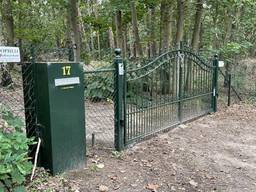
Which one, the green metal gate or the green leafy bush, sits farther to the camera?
the green metal gate

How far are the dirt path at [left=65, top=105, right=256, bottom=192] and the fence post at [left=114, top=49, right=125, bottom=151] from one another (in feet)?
0.86

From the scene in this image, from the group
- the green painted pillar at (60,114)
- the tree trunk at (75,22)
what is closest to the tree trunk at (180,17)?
the tree trunk at (75,22)

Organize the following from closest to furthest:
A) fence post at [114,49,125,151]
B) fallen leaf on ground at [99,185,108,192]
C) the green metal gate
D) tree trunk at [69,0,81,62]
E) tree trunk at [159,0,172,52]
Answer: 1. fallen leaf on ground at [99,185,108,192]
2. fence post at [114,49,125,151]
3. the green metal gate
4. tree trunk at [159,0,172,52]
5. tree trunk at [69,0,81,62]

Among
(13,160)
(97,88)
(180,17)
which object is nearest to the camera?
(13,160)

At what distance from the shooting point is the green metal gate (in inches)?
236

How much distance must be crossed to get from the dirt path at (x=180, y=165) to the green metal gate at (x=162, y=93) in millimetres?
322

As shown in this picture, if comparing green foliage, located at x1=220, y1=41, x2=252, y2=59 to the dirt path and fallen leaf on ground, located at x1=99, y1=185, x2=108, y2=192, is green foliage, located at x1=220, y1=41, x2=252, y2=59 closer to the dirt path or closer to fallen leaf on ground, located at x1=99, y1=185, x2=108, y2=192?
the dirt path

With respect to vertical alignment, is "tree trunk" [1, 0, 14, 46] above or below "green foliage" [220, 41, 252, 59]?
above

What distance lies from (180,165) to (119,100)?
138cm

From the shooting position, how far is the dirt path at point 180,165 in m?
4.77

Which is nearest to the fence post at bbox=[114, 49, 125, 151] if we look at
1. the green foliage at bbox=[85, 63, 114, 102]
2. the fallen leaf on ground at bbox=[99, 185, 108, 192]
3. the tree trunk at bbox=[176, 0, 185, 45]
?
the fallen leaf on ground at bbox=[99, 185, 108, 192]

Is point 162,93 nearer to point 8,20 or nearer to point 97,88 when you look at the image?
point 97,88

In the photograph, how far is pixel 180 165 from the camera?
5582 mm

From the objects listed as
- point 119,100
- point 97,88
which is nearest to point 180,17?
point 97,88
